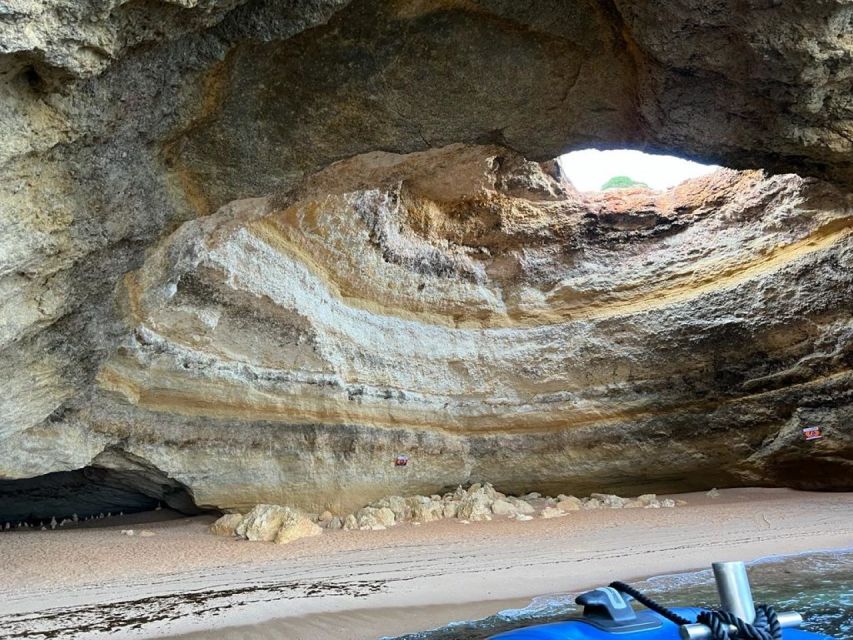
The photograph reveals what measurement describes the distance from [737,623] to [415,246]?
6403 mm

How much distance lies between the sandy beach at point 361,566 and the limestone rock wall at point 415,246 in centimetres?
81

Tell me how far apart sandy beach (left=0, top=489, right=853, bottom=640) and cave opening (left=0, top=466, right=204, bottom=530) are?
44 cm

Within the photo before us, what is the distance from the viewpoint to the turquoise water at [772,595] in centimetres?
320

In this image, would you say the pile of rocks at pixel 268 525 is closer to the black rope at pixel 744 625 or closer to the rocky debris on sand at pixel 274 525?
the rocky debris on sand at pixel 274 525

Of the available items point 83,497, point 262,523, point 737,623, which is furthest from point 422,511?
point 737,623

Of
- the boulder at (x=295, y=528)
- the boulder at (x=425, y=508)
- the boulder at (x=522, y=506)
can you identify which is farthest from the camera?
the boulder at (x=522, y=506)

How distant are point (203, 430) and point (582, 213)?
16.1 feet

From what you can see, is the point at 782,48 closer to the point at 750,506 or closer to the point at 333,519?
the point at 750,506

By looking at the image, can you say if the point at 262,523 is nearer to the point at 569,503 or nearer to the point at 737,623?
the point at 569,503

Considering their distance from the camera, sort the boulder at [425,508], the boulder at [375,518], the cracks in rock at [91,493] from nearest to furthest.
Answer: the boulder at [375,518]
the cracks in rock at [91,493]
the boulder at [425,508]

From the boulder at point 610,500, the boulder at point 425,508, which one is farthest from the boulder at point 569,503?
the boulder at point 425,508

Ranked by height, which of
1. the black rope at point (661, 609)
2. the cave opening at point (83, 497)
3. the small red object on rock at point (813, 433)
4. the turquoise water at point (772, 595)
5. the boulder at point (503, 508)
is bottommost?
the turquoise water at point (772, 595)

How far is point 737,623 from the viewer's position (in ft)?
3.77

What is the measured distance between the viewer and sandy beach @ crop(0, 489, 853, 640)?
3.46 metres
